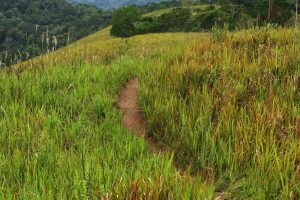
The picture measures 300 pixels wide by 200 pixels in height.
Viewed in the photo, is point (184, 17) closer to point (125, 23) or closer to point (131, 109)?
point (125, 23)

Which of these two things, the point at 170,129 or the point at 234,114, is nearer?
the point at 234,114

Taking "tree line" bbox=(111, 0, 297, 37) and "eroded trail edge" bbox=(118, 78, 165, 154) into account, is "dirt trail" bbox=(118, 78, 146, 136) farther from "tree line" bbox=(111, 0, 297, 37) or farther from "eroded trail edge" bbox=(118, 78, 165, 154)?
"tree line" bbox=(111, 0, 297, 37)

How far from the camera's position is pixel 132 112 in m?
5.95

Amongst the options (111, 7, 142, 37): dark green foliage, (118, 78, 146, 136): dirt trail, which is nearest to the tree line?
(111, 7, 142, 37): dark green foliage

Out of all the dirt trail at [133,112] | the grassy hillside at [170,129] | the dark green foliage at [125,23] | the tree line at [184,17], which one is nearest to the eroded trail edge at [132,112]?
the dirt trail at [133,112]

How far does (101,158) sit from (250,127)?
166 centimetres

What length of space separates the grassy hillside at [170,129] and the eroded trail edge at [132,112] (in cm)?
13

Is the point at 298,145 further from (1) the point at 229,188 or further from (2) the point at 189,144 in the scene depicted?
(2) the point at 189,144

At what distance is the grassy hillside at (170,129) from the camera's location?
323cm

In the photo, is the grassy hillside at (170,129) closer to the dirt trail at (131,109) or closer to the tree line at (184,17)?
the dirt trail at (131,109)

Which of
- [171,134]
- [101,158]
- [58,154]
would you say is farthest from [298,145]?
[58,154]

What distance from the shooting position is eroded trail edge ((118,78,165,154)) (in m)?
5.09

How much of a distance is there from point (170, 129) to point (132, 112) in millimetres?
1272

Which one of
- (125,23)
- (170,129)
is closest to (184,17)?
(125,23)
